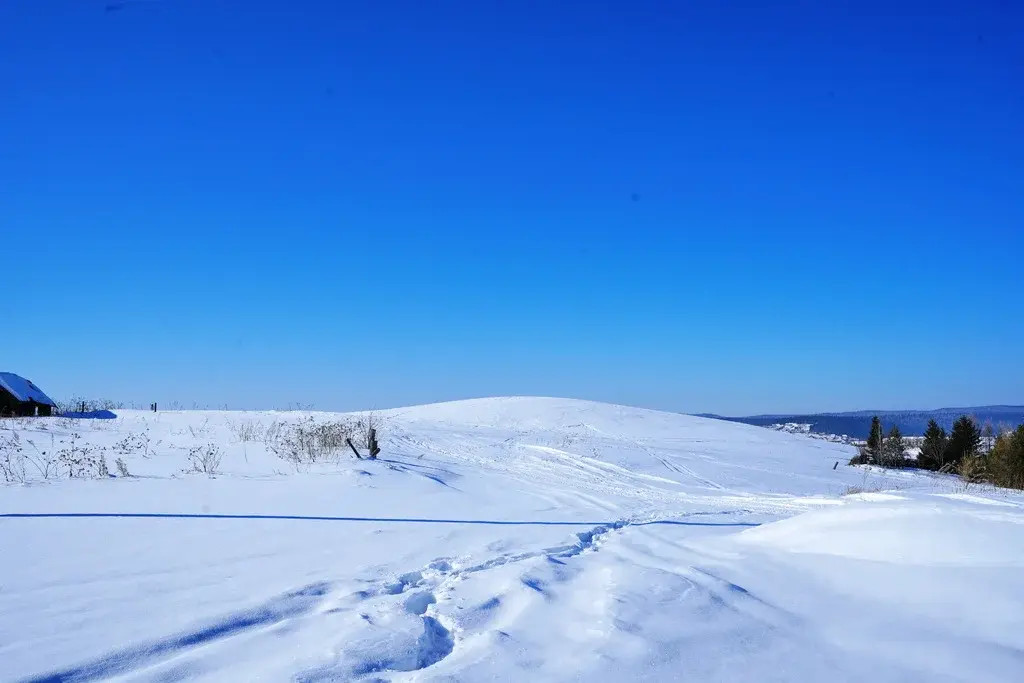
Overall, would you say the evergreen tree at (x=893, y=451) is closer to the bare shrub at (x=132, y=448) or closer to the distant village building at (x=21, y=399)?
the bare shrub at (x=132, y=448)

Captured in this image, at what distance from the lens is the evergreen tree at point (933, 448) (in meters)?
35.6

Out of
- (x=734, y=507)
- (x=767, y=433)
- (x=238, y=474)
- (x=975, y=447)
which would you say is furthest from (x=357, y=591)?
(x=975, y=447)

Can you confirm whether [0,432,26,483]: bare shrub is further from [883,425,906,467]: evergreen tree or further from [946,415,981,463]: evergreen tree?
[946,415,981,463]: evergreen tree

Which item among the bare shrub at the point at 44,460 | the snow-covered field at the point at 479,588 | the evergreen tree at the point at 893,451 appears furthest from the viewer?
the evergreen tree at the point at 893,451

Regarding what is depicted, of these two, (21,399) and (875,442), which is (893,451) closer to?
(875,442)

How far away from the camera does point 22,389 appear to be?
27.8m

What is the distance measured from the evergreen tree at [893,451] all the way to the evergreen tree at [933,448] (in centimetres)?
158

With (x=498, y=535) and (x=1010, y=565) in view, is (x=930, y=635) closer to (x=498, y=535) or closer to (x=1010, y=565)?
(x=1010, y=565)

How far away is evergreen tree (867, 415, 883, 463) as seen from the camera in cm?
3366

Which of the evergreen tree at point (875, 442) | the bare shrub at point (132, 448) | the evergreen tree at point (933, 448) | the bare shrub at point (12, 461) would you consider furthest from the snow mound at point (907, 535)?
the evergreen tree at point (933, 448)

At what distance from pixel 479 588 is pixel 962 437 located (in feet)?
132

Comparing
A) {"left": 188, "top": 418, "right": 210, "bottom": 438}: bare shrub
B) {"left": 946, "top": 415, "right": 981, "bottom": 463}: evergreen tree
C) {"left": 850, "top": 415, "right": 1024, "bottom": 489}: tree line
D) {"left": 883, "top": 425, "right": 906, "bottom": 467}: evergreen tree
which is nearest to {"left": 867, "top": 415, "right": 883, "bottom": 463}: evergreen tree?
{"left": 850, "top": 415, "right": 1024, "bottom": 489}: tree line

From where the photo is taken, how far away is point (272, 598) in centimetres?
Result: 427

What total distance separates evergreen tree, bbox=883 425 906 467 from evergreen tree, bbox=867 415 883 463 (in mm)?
328
